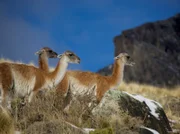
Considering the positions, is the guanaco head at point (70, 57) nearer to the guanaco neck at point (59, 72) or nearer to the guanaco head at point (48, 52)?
the guanaco neck at point (59, 72)

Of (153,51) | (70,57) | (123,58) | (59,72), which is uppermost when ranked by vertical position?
(153,51)

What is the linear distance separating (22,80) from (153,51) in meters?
31.1

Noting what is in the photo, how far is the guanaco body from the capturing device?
9.62m

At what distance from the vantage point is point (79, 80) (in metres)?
12.6

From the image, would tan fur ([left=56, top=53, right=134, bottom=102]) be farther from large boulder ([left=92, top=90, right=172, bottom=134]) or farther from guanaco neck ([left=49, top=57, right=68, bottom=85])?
large boulder ([left=92, top=90, right=172, bottom=134])

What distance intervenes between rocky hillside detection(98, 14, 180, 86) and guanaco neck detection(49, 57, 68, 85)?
2699cm

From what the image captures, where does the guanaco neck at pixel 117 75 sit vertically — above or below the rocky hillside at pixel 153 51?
below

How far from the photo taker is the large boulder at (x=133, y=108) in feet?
34.2

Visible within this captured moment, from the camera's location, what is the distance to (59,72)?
1137 centimetres

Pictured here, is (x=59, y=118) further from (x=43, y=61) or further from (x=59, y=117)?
(x=43, y=61)

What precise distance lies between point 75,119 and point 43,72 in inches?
75.9

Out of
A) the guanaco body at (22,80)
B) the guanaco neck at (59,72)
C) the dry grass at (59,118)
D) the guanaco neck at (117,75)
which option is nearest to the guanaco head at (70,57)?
the guanaco neck at (59,72)

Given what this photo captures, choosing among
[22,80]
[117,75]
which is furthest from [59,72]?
[117,75]

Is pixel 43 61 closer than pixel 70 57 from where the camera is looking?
No
